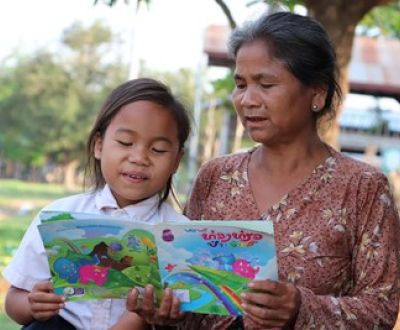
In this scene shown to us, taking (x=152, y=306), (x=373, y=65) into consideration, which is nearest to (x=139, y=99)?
(x=152, y=306)

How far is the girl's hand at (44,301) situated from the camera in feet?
8.07

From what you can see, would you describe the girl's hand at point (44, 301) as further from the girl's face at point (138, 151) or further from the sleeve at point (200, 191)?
the sleeve at point (200, 191)

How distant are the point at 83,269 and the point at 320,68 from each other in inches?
43.2

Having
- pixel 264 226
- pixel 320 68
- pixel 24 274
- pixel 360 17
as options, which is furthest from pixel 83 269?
pixel 360 17

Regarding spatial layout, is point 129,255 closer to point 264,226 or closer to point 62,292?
point 62,292

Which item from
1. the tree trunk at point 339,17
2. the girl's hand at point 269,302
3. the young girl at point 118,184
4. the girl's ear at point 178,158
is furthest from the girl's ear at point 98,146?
the tree trunk at point 339,17

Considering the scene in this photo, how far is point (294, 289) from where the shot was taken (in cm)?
237

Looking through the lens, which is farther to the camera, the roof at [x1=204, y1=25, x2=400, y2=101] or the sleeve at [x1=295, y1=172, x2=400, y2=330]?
the roof at [x1=204, y1=25, x2=400, y2=101]

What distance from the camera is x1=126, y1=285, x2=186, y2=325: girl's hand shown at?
2.40 meters

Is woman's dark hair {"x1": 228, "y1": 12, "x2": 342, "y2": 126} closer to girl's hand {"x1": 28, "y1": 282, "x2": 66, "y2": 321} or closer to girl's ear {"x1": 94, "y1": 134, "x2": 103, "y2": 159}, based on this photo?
girl's ear {"x1": 94, "y1": 134, "x2": 103, "y2": 159}

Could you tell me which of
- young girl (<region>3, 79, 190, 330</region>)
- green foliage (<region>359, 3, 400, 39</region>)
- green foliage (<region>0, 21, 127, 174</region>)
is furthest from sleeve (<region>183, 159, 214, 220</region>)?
green foliage (<region>0, 21, 127, 174</region>)

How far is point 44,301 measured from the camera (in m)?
2.47

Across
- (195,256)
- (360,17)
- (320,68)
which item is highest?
(360,17)

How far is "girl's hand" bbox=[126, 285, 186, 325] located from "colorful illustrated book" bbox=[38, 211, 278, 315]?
1.1 inches
